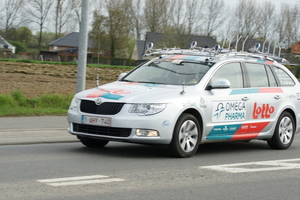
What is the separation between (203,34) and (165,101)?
276 feet

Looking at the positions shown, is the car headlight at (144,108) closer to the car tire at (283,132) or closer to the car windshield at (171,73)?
the car windshield at (171,73)

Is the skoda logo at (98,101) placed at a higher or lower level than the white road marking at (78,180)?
higher

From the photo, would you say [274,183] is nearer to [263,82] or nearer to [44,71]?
[263,82]

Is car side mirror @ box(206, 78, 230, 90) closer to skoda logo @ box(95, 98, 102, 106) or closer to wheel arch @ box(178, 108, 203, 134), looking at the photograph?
wheel arch @ box(178, 108, 203, 134)

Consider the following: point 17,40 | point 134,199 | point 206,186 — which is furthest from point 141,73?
point 17,40

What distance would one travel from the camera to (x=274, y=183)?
21.4 ft

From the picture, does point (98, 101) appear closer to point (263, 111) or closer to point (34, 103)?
point (263, 111)

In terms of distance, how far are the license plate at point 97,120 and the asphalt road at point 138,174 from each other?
528 mm

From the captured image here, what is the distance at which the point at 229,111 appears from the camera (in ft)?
29.3

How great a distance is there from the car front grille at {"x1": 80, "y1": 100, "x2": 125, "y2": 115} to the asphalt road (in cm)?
70

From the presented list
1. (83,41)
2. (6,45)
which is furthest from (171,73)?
(6,45)

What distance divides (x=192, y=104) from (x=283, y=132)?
9.43 feet

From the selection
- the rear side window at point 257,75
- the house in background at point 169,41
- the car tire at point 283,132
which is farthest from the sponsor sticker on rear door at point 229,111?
the house in background at point 169,41

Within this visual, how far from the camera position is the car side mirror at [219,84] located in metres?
8.57
